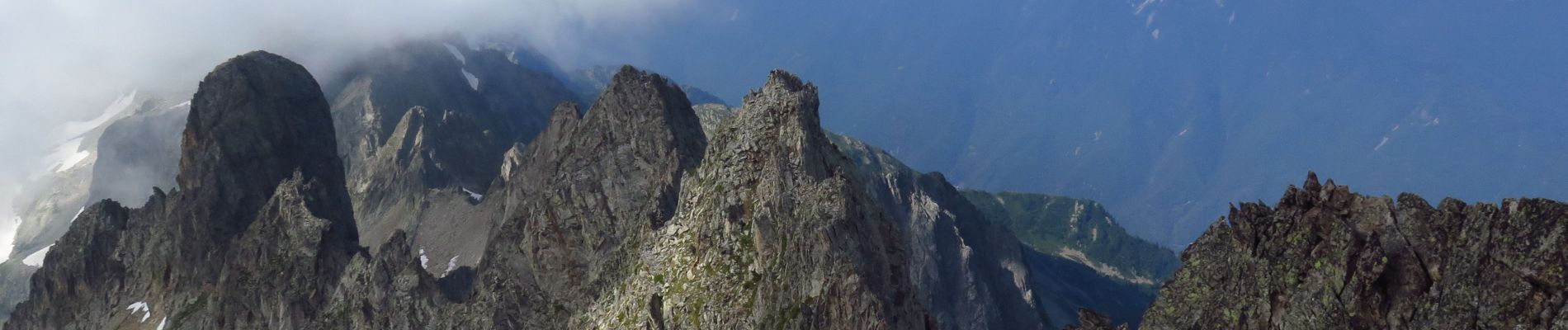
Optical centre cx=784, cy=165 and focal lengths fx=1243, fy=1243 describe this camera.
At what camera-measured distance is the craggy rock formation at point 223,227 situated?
323ft

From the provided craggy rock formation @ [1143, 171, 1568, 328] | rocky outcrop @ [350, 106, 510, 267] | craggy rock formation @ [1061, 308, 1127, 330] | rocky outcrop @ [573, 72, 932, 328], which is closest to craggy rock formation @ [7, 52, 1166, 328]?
rocky outcrop @ [573, 72, 932, 328]

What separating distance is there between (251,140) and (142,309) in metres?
18.3

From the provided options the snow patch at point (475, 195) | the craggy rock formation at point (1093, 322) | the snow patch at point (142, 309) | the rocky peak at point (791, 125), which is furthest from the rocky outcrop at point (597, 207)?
the snow patch at point (475, 195)

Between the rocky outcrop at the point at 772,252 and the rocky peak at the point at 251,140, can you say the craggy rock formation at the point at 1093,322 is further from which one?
the rocky peak at the point at 251,140

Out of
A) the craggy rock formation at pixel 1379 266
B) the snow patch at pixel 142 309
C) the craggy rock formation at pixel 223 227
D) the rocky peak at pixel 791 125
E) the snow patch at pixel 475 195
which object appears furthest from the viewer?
the snow patch at pixel 475 195

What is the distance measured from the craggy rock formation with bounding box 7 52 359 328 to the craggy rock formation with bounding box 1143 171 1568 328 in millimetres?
78654

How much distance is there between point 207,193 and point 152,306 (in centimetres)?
1164

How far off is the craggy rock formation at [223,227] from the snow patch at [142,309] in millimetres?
188

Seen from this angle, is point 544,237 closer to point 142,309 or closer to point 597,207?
point 597,207

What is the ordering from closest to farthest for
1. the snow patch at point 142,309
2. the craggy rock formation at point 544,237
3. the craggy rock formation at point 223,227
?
1. the craggy rock formation at point 544,237
2. the craggy rock formation at point 223,227
3. the snow patch at point 142,309

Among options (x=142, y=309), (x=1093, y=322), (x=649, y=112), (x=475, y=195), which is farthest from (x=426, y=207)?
(x=1093, y=322)

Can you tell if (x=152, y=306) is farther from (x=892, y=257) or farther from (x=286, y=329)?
(x=892, y=257)

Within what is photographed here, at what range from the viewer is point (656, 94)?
96812 millimetres

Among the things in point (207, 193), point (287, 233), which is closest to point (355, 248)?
point (287, 233)
